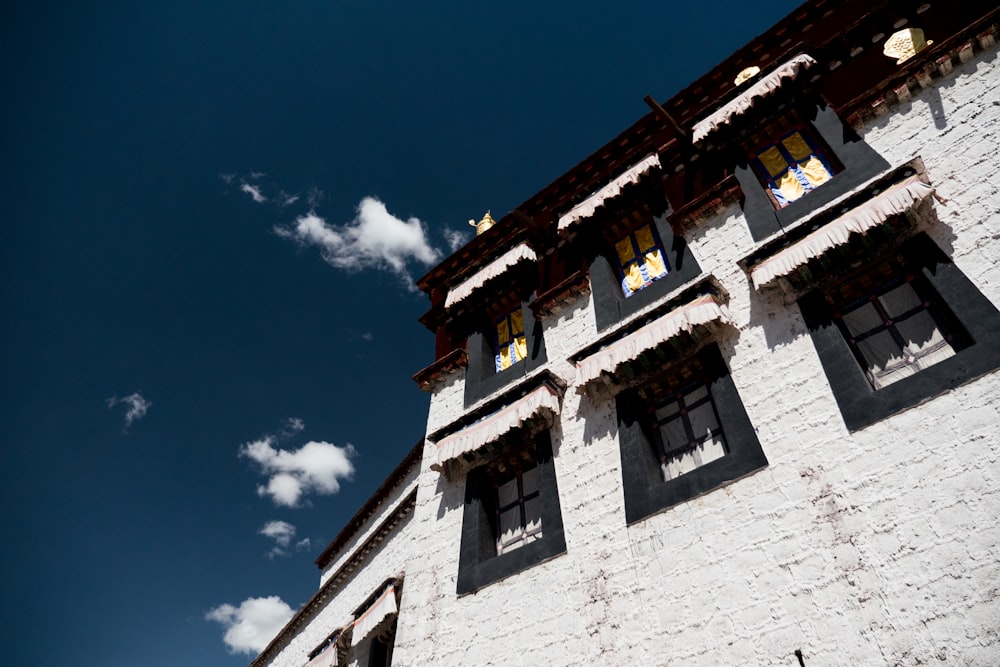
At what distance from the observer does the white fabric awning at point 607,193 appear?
10.5 metres

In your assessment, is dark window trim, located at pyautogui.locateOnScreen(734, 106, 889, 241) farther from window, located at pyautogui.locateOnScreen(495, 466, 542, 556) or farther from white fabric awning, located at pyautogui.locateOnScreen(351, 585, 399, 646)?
white fabric awning, located at pyautogui.locateOnScreen(351, 585, 399, 646)

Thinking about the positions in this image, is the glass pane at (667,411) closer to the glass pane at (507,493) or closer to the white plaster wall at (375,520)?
the glass pane at (507,493)

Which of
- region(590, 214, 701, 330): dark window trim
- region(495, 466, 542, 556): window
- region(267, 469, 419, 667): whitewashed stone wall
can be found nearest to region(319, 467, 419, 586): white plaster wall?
region(267, 469, 419, 667): whitewashed stone wall

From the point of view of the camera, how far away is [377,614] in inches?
432

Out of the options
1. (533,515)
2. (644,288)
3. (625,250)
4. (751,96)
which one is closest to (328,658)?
(533,515)

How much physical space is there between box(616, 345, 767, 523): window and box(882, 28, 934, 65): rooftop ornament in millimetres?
5326

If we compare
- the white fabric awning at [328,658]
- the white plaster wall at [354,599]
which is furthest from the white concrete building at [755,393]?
the white fabric awning at [328,658]

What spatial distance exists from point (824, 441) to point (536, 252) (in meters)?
6.98

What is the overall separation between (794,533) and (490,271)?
25.3 feet

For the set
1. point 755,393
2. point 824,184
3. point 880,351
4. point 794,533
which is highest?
point 824,184

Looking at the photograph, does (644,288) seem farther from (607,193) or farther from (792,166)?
(792,166)

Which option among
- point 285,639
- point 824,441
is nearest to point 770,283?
point 824,441

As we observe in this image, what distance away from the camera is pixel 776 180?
8.95m

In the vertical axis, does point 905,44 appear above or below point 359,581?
above
